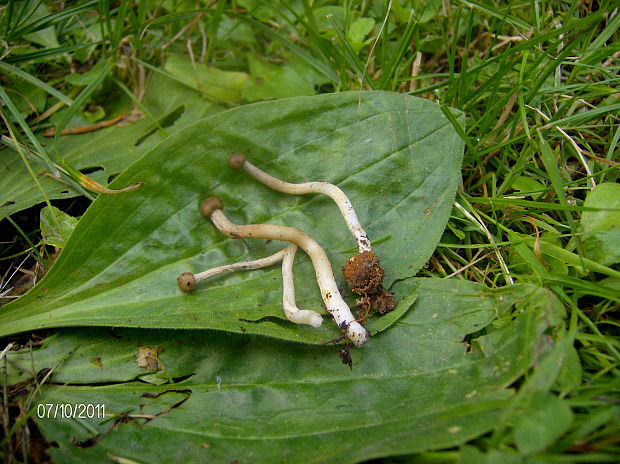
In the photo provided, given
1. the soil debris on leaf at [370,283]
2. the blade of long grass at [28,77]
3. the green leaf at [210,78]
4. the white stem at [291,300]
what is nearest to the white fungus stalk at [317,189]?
the soil debris on leaf at [370,283]

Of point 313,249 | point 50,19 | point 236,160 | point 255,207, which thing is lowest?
point 313,249

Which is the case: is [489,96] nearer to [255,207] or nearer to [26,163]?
[255,207]

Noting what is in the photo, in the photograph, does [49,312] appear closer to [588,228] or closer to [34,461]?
[34,461]

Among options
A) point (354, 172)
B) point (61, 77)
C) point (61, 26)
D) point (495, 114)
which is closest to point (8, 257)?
point (61, 77)

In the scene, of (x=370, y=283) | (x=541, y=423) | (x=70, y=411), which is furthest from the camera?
(x=370, y=283)

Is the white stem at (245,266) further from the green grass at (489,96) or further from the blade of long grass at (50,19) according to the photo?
the blade of long grass at (50,19)

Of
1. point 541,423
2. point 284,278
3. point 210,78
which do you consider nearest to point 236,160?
point 284,278
